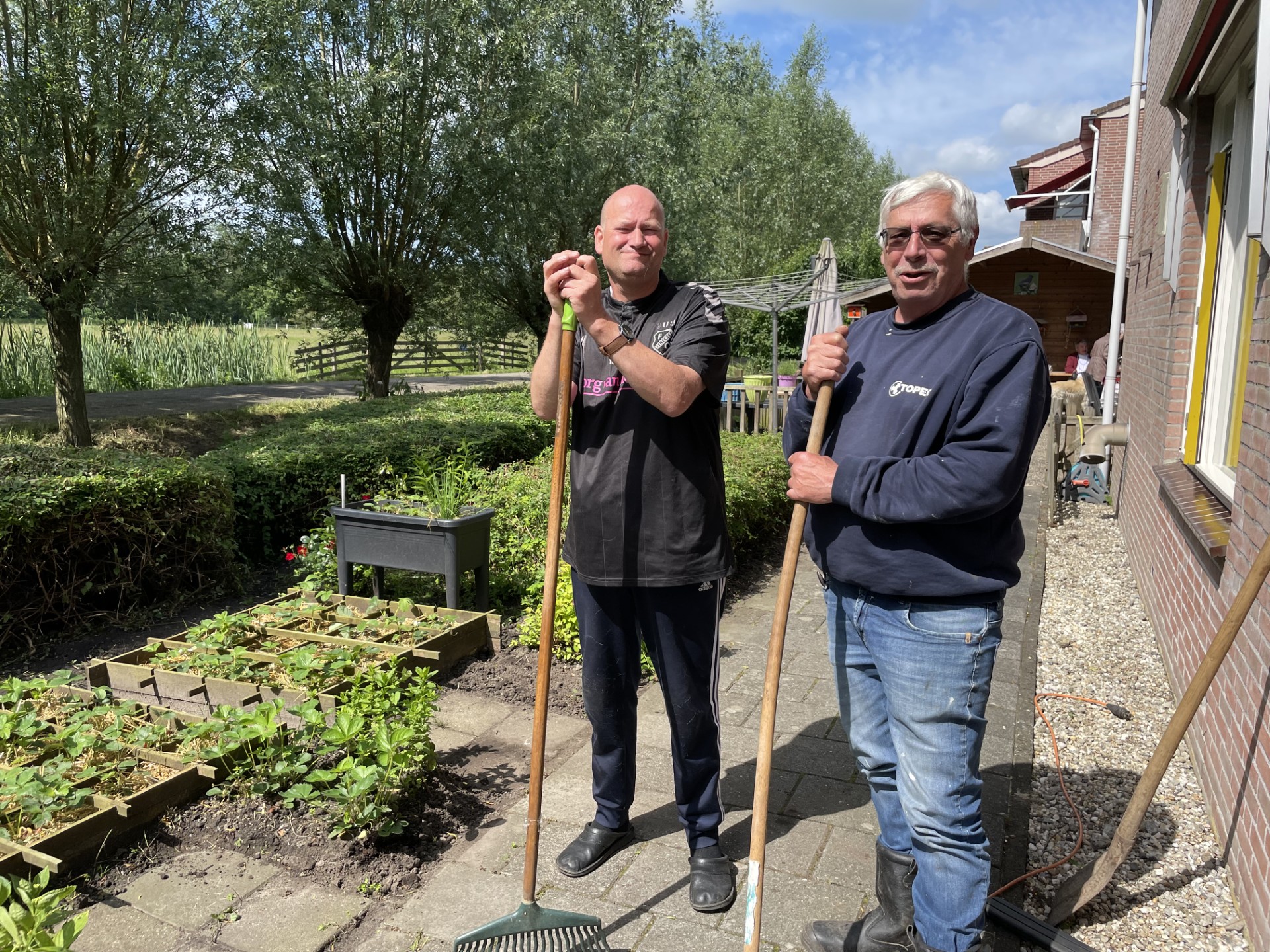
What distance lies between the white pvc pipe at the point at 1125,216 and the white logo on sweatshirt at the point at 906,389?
912 cm

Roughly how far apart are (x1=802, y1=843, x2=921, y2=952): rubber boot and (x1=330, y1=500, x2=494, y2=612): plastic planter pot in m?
2.92

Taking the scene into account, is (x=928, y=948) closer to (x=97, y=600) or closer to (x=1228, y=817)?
(x=1228, y=817)

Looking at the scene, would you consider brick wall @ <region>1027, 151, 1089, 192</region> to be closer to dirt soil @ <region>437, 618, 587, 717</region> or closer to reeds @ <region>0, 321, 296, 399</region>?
reeds @ <region>0, 321, 296, 399</region>

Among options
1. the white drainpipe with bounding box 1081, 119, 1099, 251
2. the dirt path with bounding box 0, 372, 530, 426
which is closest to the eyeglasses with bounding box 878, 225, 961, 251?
the dirt path with bounding box 0, 372, 530, 426

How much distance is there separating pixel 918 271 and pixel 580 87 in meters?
17.0

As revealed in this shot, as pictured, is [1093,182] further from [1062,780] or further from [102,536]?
[102,536]

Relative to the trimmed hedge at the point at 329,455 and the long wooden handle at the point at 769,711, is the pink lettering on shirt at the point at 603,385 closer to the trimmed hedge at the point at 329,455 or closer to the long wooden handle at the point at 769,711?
the long wooden handle at the point at 769,711

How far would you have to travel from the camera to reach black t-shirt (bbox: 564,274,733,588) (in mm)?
2631

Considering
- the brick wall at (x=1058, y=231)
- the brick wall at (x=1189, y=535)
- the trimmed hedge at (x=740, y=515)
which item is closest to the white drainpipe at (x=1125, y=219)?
the brick wall at (x=1189, y=535)

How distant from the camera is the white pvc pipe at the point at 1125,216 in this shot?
33.6ft

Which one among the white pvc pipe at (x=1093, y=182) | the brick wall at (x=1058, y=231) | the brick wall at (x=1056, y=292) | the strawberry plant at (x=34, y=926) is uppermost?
the white pvc pipe at (x=1093, y=182)

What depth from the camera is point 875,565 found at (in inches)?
84.9

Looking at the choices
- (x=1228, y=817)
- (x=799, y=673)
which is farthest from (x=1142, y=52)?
(x=1228, y=817)

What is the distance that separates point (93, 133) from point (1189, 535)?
1002 centimetres
